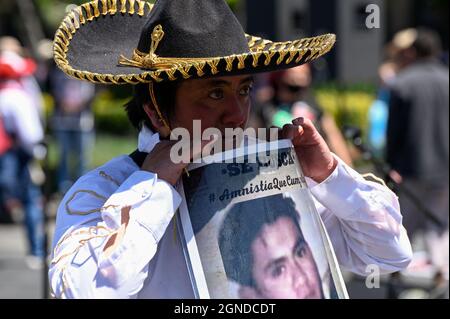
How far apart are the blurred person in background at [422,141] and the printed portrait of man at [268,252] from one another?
4587mm

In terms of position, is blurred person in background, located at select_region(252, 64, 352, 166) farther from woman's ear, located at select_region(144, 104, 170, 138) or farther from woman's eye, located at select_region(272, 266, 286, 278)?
woman's eye, located at select_region(272, 266, 286, 278)

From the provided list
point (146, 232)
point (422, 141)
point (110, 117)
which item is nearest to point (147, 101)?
point (146, 232)

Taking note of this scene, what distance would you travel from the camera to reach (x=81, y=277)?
197 centimetres

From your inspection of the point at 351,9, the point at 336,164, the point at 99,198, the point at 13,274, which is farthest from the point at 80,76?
the point at 351,9

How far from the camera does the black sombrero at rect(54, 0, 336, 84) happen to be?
2.06 metres

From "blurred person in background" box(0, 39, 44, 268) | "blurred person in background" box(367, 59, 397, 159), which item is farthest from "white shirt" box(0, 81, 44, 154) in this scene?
"blurred person in background" box(367, 59, 397, 159)

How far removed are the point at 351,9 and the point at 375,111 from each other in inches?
71.9

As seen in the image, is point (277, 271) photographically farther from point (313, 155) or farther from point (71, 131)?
point (71, 131)

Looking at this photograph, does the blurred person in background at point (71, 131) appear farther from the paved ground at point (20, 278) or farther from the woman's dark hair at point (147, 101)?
the woman's dark hair at point (147, 101)

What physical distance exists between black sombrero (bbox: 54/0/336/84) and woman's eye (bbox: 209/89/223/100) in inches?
3.1

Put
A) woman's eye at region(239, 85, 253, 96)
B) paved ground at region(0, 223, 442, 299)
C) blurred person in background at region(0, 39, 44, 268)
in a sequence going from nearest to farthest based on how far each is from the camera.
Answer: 1. woman's eye at region(239, 85, 253, 96)
2. paved ground at region(0, 223, 442, 299)
3. blurred person in background at region(0, 39, 44, 268)

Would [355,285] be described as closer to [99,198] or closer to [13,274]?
[13,274]

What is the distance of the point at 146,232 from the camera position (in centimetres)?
199
